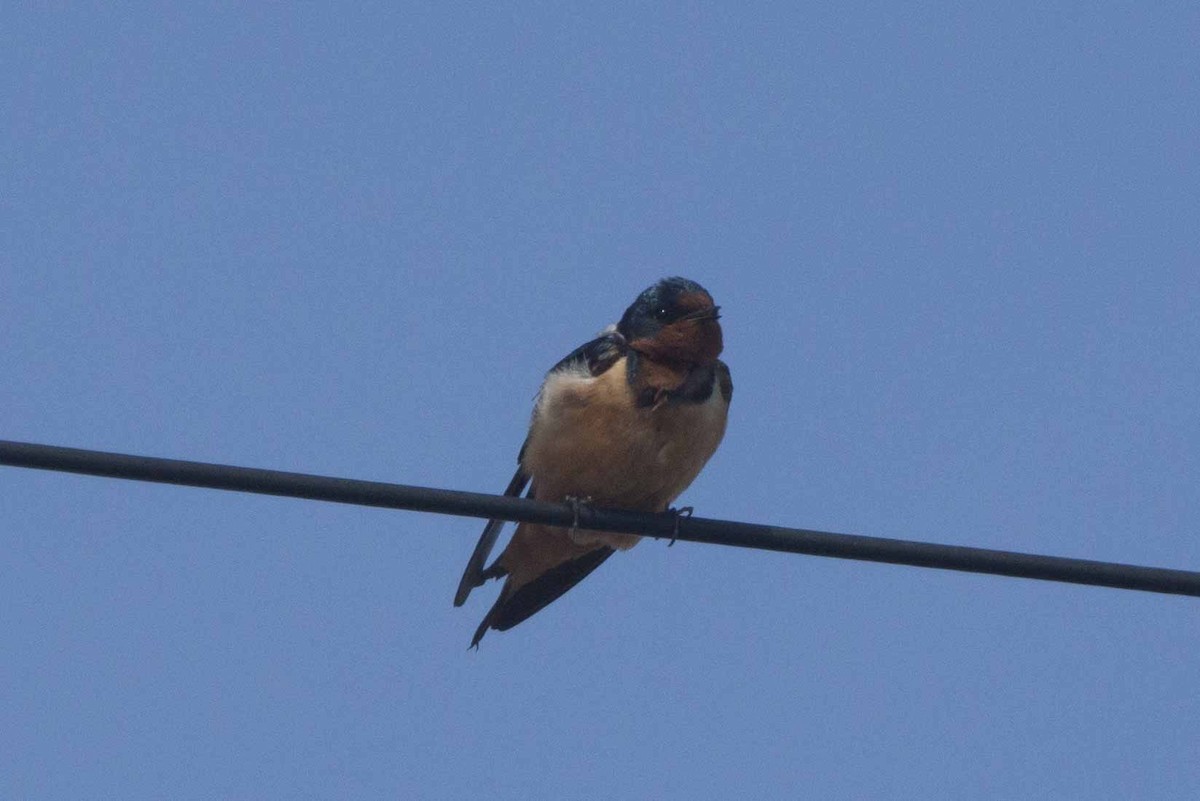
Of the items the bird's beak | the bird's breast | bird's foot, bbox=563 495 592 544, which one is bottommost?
bird's foot, bbox=563 495 592 544

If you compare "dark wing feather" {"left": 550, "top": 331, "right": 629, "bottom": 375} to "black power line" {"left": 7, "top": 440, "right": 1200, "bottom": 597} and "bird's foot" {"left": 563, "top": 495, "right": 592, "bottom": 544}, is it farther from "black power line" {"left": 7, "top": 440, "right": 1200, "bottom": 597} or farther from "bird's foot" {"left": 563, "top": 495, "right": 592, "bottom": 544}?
"black power line" {"left": 7, "top": 440, "right": 1200, "bottom": 597}

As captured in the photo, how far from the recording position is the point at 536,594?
8.34 metres

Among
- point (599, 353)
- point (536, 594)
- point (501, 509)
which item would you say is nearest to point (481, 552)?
point (536, 594)

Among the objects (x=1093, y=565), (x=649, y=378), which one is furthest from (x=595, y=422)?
(x=1093, y=565)

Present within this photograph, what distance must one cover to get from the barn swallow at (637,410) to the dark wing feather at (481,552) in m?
0.34

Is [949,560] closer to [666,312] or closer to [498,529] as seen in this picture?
[666,312]

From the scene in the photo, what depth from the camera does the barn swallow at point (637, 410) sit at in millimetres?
7297

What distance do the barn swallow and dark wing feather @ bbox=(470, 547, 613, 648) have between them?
1.58 ft

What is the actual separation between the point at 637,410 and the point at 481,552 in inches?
49.2

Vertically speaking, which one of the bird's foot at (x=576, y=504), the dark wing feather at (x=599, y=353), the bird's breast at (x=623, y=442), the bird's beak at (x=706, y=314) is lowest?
the bird's foot at (x=576, y=504)

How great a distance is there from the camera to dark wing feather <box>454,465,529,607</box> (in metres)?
8.19

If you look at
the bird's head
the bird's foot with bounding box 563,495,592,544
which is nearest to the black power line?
the bird's foot with bounding box 563,495,592,544

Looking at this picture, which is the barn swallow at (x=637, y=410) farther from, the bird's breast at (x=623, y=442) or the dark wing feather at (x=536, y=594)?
the dark wing feather at (x=536, y=594)

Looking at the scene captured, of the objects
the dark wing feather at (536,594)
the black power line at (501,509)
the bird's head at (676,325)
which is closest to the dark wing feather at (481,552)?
the dark wing feather at (536,594)
